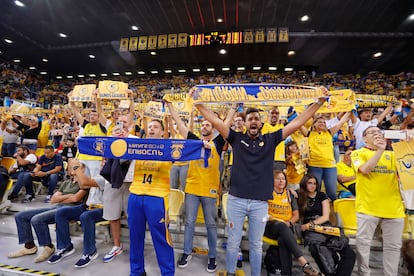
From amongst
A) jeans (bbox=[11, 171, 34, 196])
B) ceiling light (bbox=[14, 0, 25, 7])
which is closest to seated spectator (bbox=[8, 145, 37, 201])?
jeans (bbox=[11, 171, 34, 196])

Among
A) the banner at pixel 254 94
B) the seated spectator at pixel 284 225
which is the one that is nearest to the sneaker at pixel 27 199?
the banner at pixel 254 94

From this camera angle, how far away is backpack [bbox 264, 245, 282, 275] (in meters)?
2.54

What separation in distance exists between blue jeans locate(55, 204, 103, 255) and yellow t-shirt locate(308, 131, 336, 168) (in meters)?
3.32

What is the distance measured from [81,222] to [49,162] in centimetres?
259

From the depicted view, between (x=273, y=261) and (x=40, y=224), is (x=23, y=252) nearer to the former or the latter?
(x=40, y=224)

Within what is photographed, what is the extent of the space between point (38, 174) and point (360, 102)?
682 centimetres

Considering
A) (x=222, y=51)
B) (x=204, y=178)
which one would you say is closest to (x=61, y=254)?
(x=204, y=178)

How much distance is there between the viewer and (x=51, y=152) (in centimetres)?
474

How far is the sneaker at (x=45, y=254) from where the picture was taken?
2.83 m

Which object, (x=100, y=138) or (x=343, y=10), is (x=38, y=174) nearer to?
(x=100, y=138)

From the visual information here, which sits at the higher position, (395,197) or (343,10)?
(343,10)

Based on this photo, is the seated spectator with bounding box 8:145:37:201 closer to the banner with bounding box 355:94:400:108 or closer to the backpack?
the backpack

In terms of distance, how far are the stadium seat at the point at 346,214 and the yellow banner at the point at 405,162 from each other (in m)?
0.83

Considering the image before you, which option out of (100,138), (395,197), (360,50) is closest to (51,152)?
(100,138)
